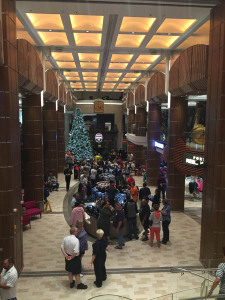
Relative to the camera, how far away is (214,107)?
6.79m

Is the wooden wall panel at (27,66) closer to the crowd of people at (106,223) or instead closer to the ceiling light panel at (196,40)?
the crowd of people at (106,223)

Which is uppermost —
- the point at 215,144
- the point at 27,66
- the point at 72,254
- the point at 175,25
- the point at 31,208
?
the point at 175,25

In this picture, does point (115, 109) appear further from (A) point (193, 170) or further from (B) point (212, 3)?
(B) point (212, 3)

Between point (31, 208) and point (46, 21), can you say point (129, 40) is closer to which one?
point (46, 21)

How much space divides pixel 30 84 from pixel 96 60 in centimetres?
540

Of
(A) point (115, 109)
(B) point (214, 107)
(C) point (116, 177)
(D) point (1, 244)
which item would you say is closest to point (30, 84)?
(D) point (1, 244)

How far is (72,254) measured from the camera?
5980 mm

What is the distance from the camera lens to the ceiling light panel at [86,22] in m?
8.53

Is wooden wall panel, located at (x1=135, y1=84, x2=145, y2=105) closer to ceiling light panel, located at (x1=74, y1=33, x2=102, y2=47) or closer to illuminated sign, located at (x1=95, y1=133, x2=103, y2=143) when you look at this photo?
ceiling light panel, located at (x1=74, y1=33, x2=102, y2=47)

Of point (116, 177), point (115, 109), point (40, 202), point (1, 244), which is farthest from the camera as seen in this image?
point (115, 109)

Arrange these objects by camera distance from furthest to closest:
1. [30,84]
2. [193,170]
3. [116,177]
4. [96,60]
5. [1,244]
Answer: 1. [116,177]
2. [96,60]
3. [193,170]
4. [30,84]
5. [1,244]

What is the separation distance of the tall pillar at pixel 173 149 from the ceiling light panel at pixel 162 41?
2238 millimetres

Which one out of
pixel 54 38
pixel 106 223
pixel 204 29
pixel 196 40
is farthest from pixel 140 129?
pixel 106 223

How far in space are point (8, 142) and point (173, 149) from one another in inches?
307
